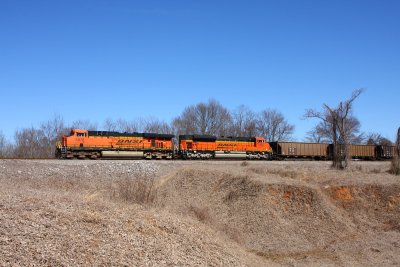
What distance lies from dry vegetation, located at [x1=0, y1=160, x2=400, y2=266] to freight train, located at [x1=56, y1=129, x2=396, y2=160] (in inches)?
489

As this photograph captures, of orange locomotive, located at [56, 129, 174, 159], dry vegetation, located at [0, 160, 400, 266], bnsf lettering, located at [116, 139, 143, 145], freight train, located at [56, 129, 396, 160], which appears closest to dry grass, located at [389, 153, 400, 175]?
dry vegetation, located at [0, 160, 400, 266]

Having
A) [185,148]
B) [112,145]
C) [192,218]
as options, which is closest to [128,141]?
[112,145]

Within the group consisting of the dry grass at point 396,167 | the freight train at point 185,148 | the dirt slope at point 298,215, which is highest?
the freight train at point 185,148

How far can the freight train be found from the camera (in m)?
39.6

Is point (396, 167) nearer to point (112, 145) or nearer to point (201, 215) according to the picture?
point (201, 215)

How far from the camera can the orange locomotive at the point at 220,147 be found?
1833 inches

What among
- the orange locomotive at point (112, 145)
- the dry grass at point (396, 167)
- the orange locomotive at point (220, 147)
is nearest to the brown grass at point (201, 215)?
the dry grass at point (396, 167)

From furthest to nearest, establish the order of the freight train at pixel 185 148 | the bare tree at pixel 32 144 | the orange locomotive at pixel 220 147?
the bare tree at pixel 32 144
the orange locomotive at pixel 220 147
the freight train at pixel 185 148

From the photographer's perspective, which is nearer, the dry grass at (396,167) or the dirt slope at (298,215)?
the dirt slope at (298,215)

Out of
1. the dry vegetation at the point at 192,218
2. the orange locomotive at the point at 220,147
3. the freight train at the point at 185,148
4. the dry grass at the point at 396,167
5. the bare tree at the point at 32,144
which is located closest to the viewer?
the dry vegetation at the point at 192,218

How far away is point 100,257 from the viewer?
23.7ft

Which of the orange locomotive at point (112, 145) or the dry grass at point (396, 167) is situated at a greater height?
the orange locomotive at point (112, 145)

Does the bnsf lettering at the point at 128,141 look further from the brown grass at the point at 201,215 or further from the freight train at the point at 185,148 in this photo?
the brown grass at the point at 201,215

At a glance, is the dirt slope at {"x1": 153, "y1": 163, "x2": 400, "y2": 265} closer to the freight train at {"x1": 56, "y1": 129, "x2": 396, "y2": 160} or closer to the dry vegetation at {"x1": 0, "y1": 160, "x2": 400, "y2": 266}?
the dry vegetation at {"x1": 0, "y1": 160, "x2": 400, "y2": 266}
